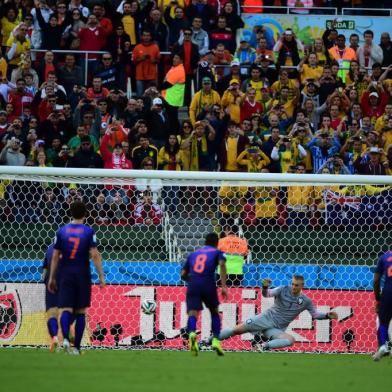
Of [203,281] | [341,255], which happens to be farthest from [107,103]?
[203,281]

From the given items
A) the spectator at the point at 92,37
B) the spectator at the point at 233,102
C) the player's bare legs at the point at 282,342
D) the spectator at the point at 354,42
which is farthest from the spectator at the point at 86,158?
the spectator at the point at 354,42

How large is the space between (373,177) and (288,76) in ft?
17.7

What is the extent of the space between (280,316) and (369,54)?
8.25 m

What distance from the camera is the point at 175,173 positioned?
15.5 m

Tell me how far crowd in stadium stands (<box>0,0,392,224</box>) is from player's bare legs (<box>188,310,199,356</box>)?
355 cm

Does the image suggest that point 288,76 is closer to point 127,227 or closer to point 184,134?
point 184,134

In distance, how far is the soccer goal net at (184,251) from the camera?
52.1 ft

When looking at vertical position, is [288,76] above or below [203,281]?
above

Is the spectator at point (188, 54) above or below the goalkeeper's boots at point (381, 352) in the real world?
above

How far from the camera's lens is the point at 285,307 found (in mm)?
15070

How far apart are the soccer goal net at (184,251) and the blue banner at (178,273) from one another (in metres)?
0.01

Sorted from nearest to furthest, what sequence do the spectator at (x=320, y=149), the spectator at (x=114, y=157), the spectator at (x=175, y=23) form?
the spectator at (x=114, y=157)
the spectator at (x=320, y=149)
the spectator at (x=175, y=23)

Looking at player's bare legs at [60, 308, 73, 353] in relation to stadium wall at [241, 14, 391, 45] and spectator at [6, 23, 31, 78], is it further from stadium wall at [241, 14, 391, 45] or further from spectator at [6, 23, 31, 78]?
stadium wall at [241, 14, 391, 45]

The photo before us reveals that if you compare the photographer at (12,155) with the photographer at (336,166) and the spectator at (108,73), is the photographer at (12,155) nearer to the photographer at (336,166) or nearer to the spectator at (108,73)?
the spectator at (108,73)
